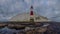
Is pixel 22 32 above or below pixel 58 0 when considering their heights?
below

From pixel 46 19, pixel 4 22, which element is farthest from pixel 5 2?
pixel 46 19

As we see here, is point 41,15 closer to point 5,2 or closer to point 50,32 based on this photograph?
point 50,32

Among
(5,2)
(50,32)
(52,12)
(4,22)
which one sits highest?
(5,2)

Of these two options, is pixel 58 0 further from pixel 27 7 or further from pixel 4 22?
pixel 4 22

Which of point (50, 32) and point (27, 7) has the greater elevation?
point (27, 7)

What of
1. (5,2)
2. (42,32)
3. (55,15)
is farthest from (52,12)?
(5,2)

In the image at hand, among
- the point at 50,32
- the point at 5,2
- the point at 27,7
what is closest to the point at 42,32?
the point at 50,32

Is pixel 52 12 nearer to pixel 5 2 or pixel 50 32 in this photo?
pixel 50 32
